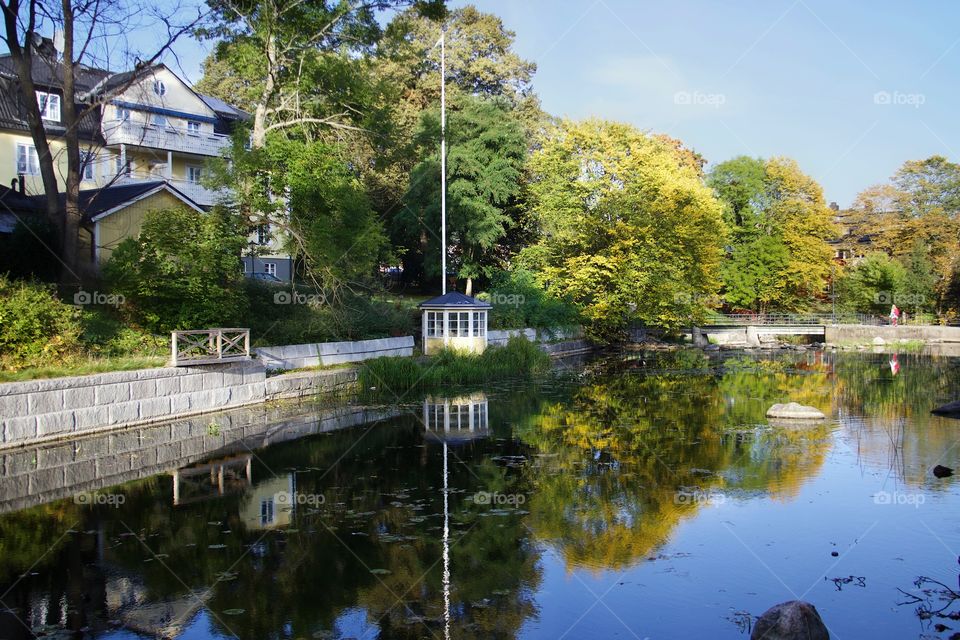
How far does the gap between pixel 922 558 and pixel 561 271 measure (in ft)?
105

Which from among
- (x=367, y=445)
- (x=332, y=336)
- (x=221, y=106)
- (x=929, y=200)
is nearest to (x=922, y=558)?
(x=367, y=445)

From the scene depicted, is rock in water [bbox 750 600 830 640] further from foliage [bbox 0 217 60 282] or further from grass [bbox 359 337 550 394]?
foliage [bbox 0 217 60 282]

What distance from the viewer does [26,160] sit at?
33.1 meters

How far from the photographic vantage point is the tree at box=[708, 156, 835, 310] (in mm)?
53844

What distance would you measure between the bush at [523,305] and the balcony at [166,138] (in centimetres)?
1413

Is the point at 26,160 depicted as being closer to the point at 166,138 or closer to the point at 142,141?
the point at 166,138

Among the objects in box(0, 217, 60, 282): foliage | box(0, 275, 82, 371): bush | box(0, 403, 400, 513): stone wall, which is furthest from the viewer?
box(0, 217, 60, 282): foliage

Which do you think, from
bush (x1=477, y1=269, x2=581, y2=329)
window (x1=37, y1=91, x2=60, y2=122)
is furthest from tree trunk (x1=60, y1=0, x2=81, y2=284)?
bush (x1=477, y1=269, x2=581, y2=329)

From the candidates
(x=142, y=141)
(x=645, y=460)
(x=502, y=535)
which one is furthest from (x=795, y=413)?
(x=142, y=141)

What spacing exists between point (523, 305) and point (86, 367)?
2336cm

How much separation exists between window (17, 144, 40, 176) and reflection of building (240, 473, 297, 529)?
1043 inches

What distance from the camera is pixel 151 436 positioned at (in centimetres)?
1673

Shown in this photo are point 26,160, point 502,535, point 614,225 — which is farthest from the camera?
point 614,225

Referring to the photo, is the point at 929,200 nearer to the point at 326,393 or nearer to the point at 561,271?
the point at 561,271
